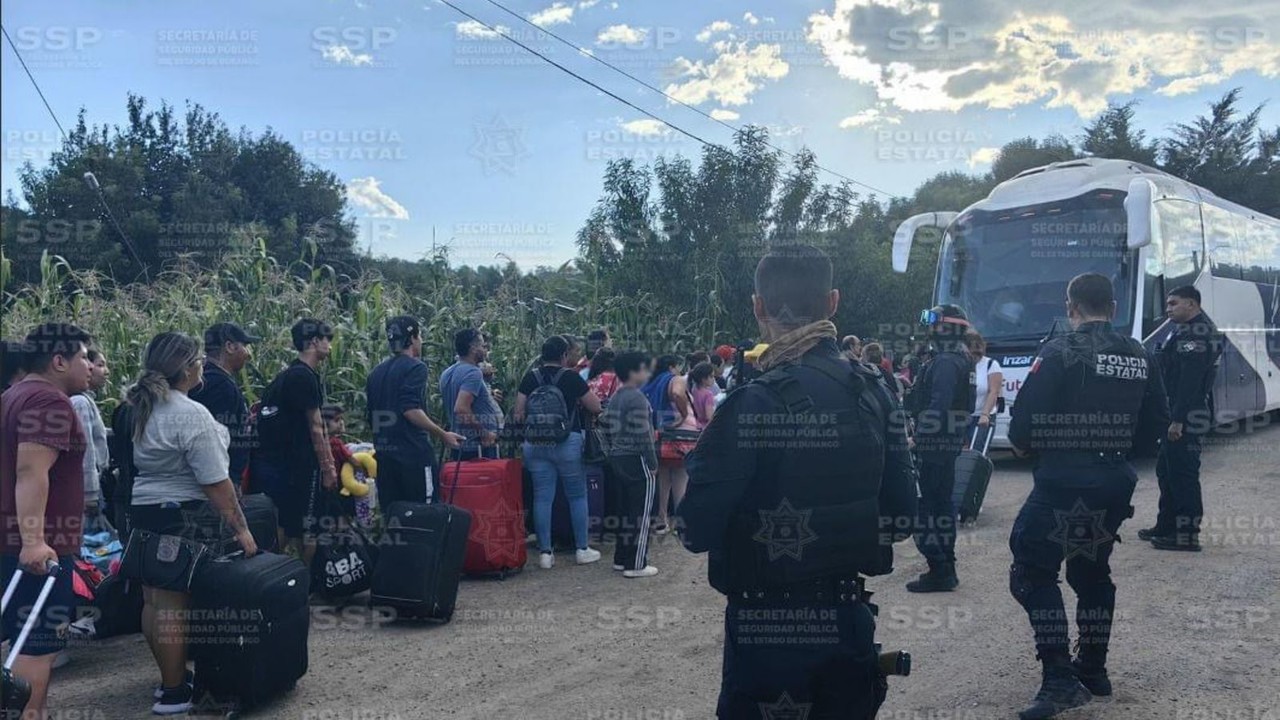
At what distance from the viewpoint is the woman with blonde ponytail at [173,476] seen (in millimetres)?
4328

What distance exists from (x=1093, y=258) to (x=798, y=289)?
33.2 ft

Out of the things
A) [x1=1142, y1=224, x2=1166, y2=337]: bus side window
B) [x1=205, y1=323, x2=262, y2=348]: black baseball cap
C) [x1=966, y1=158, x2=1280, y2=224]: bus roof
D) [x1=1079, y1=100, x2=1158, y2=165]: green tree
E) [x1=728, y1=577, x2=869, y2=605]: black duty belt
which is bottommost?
[x1=728, y1=577, x2=869, y2=605]: black duty belt

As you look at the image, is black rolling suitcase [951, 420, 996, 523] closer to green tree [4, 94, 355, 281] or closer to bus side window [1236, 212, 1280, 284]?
bus side window [1236, 212, 1280, 284]

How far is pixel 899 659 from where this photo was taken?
9.31 ft

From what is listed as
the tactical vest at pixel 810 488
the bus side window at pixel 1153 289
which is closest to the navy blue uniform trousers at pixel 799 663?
the tactical vest at pixel 810 488

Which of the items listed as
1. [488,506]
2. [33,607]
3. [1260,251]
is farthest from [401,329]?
[1260,251]

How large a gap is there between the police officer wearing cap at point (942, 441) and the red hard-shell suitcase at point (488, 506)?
10.3 feet

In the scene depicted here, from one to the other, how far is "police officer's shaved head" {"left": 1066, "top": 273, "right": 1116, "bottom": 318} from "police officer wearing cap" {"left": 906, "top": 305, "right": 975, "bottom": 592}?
188cm

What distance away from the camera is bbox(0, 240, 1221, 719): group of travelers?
2.70 meters

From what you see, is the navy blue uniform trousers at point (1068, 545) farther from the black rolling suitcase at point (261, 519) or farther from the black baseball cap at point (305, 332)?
the black baseball cap at point (305, 332)

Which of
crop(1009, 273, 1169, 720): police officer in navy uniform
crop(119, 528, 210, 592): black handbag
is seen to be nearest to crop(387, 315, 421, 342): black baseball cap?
crop(119, 528, 210, 592): black handbag

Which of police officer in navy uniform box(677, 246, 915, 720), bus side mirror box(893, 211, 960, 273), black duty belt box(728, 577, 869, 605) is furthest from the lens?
bus side mirror box(893, 211, 960, 273)

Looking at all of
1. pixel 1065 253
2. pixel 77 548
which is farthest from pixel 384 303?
pixel 1065 253

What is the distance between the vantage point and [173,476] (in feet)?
14.5
